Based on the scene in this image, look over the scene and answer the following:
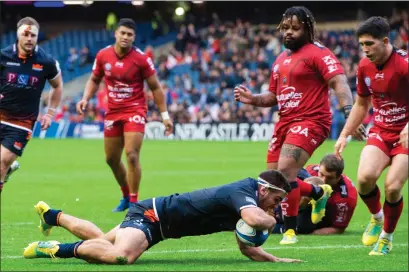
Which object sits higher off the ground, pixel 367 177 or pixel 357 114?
pixel 357 114

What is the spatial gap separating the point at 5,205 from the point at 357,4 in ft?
112

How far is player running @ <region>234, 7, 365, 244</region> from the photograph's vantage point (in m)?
10.8

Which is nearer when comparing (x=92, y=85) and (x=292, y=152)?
(x=292, y=152)

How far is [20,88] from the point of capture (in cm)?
1267

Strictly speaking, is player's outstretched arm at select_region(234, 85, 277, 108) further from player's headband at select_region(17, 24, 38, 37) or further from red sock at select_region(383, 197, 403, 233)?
player's headband at select_region(17, 24, 38, 37)

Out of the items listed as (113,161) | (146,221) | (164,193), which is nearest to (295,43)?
(146,221)

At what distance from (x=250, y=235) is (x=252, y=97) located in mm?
3334

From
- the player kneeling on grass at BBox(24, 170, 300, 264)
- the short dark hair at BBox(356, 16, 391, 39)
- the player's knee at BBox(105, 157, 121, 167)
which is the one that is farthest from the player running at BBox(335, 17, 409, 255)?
the player's knee at BBox(105, 157, 121, 167)

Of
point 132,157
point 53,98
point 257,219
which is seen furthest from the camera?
point 132,157

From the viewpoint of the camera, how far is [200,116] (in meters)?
40.1

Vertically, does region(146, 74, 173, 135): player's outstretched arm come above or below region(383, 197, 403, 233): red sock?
above

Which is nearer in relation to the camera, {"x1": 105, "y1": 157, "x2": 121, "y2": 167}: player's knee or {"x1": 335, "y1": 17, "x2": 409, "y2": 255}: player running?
{"x1": 335, "y1": 17, "x2": 409, "y2": 255}: player running

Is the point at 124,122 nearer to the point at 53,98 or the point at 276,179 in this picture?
the point at 53,98

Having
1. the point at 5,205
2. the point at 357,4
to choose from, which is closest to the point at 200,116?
the point at 357,4
